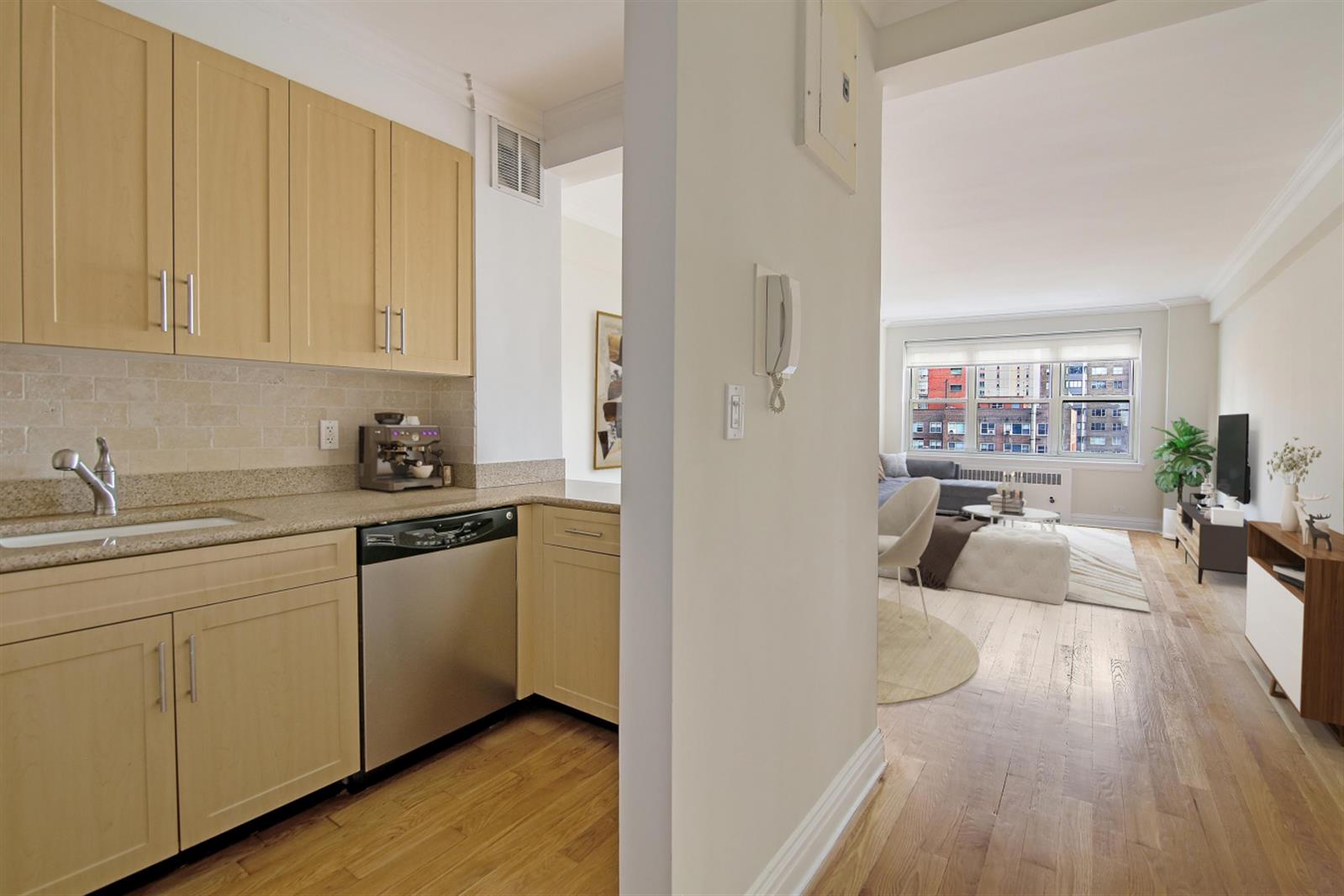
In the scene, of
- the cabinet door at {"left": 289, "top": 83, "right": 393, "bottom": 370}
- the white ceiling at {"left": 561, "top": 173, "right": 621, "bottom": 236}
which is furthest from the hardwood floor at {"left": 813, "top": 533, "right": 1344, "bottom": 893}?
the white ceiling at {"left": 561, "top": 173, "right": 621, "bottom": 236}

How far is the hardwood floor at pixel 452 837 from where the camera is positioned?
1.66 m

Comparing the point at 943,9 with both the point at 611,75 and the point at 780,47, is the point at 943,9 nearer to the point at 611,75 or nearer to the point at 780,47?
the point at 780,47

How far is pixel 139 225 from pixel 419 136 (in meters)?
1.03

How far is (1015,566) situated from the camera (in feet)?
14.3

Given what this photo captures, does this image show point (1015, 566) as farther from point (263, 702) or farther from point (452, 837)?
point (263, 702)

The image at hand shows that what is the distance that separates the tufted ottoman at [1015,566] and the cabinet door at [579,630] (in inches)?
123

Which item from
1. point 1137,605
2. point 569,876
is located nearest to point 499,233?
point 569,876

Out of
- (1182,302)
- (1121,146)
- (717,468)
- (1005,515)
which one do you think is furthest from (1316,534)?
(1182,302)

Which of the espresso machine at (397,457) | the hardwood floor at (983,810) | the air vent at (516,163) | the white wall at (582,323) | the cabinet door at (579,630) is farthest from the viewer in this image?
the white wall at (582,323)

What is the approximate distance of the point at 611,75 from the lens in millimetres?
2623

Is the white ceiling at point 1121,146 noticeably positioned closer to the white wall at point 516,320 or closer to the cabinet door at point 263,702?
the white wall at point 516,320

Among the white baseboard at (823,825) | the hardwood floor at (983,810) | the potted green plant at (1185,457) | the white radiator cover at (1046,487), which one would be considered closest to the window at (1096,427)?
the white radiator cover at (1046,487)

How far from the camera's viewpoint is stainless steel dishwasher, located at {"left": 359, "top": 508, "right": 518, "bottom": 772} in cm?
203

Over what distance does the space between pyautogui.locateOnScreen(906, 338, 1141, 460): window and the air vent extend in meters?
6.85
